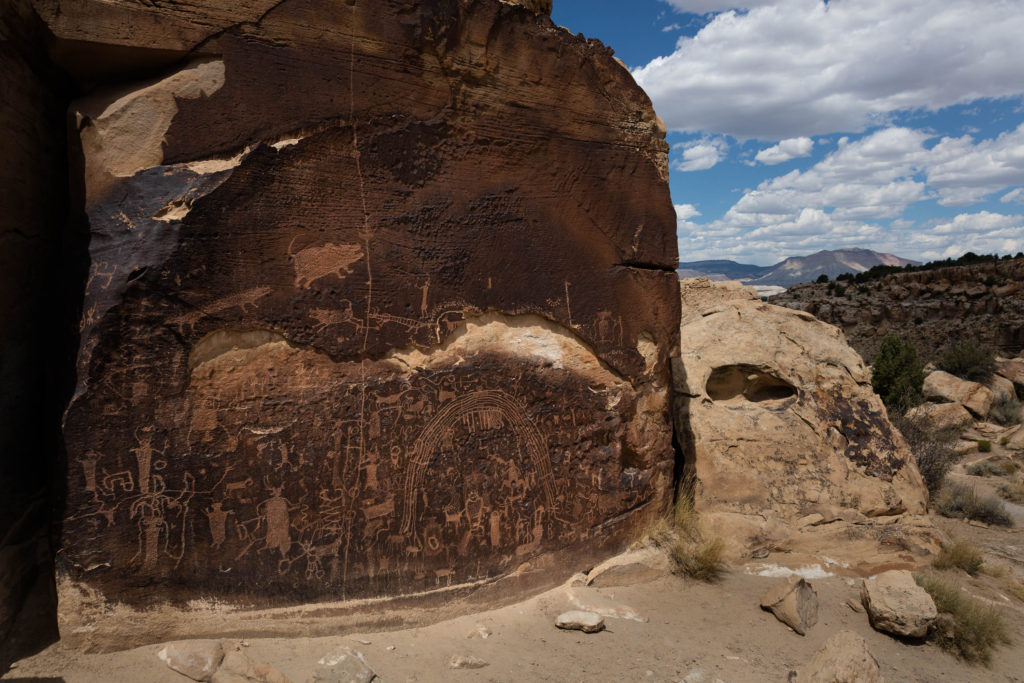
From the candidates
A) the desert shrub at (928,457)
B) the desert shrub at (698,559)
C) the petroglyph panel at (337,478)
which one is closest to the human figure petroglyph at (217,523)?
the petroglyph panel at (337,478)

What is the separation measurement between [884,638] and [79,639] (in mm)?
3955

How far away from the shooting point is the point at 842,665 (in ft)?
9.20

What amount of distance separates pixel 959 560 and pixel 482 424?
11.7 ft

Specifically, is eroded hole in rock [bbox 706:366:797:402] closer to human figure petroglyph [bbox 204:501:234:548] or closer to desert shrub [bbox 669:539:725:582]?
desert shrub [bbox 669:539:725:582]

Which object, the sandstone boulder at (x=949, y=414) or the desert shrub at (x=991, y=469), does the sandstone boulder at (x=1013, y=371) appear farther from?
the desert shrub at (x=991, y=469)

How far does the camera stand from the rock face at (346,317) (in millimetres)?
2531

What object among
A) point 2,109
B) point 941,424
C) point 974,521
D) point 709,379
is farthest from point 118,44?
point 941,424

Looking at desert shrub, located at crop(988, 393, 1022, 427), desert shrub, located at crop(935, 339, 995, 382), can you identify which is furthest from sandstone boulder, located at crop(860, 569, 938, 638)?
desert shrub, located at crop(935, 339, 995, 382)

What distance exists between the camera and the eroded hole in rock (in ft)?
15.9

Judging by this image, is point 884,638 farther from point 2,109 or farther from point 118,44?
point 2,109

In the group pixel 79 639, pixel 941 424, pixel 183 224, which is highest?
pixel 183 224

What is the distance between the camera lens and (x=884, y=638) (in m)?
3.48

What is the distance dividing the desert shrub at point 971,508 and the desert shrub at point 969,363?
8.79 m

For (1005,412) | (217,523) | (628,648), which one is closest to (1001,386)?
(1005,412)
